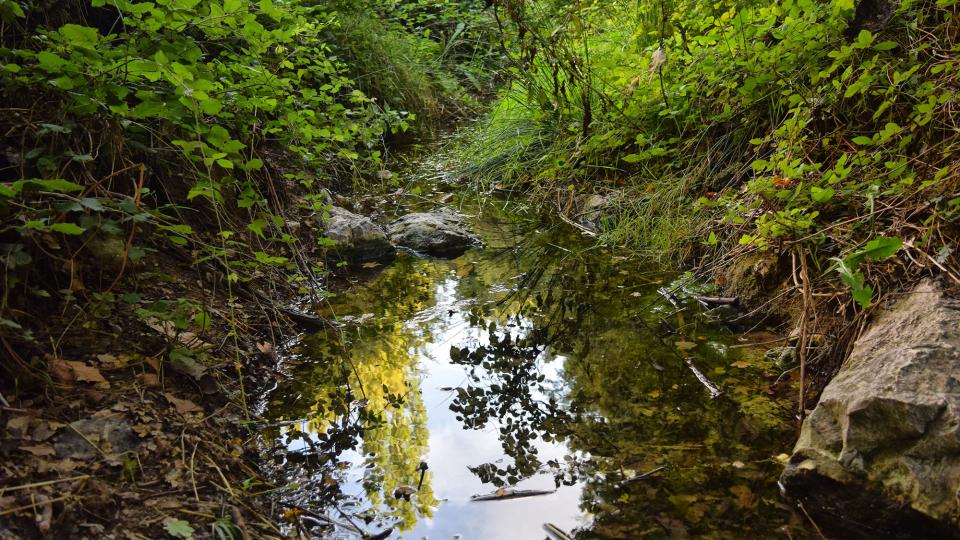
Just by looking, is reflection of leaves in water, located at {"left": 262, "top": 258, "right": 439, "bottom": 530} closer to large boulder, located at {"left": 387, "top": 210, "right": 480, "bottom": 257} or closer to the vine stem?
large boulder, located at {"left": 387, "top": 210, "right": 480, "bottom": 257}

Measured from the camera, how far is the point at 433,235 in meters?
3.91

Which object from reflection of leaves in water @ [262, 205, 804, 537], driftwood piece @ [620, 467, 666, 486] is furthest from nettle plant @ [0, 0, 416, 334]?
driftwood piece @ [620, 467, 666, 486]

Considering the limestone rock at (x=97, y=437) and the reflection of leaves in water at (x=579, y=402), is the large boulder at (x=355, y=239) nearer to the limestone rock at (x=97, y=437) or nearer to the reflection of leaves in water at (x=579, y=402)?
the reflection of leaves in water at (x=579, y=402)

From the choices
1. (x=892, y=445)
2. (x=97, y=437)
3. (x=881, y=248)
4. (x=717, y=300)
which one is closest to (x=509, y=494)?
(x=892, y=445)

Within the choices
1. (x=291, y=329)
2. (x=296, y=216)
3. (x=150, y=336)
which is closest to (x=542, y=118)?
(x=296, y=216)

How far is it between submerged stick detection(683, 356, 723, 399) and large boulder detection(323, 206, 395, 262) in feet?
6.53

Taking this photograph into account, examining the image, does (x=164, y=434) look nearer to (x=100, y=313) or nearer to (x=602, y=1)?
(x=100, y=313)

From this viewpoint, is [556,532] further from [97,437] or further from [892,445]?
[97,437]

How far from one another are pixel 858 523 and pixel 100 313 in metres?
2.15

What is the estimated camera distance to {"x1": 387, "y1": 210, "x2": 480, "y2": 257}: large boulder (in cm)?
386

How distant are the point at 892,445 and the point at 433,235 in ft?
9.23

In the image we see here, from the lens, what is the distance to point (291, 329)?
2.66m

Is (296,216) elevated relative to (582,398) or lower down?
elevated

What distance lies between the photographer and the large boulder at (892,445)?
1415 millimetres
